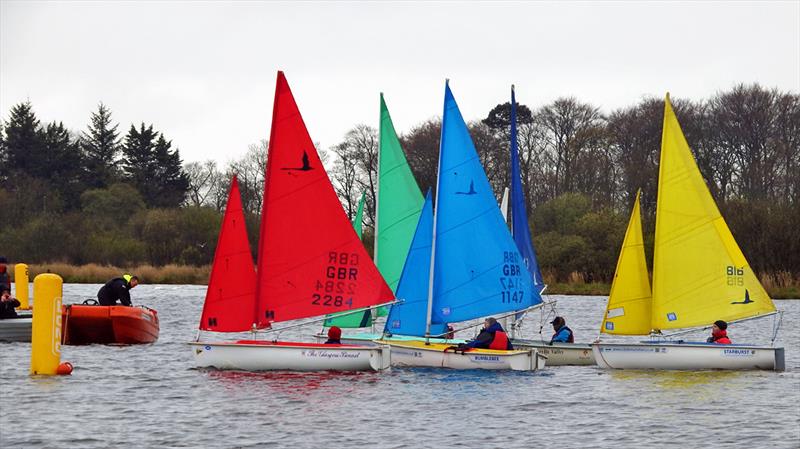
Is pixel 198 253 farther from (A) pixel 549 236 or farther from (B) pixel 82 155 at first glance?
(B) pixel 82 155

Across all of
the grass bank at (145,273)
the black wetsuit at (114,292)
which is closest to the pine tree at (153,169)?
the grass bank at (145,273)

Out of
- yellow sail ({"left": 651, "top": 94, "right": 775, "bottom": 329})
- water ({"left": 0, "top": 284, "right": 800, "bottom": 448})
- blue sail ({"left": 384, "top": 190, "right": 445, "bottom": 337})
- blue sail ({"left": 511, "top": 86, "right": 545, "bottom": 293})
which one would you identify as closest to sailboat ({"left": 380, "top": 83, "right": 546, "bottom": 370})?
blue sail ({"left": 384, "top": 190, "right": 445, "bottom": 337})

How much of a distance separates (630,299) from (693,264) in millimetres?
1617

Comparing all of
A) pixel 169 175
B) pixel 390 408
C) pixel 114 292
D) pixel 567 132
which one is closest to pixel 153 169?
pixel 169 175

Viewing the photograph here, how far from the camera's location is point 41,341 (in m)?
24.5

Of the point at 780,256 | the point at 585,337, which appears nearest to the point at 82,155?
the point at 780,256

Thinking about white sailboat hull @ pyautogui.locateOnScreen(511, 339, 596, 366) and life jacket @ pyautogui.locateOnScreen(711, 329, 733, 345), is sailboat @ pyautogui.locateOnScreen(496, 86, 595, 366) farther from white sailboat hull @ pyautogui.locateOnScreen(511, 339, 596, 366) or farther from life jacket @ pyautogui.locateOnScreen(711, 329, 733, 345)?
life jacket @ pyautogui.locateOnScreen(711, 329, 733, 345)

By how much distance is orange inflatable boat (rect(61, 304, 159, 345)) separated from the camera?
3173 cm

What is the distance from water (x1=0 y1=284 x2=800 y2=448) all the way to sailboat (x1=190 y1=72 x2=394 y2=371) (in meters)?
1.18

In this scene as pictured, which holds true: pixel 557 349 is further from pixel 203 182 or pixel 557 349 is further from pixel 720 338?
pixel 203 182

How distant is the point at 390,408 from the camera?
22.4 meters

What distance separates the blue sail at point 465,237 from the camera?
28031 mm

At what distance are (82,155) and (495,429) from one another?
8365cm

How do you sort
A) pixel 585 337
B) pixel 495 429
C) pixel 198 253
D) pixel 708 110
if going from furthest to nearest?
pixel 708 110, pixel 198 253, pixel 585 337, pixel 495 429
